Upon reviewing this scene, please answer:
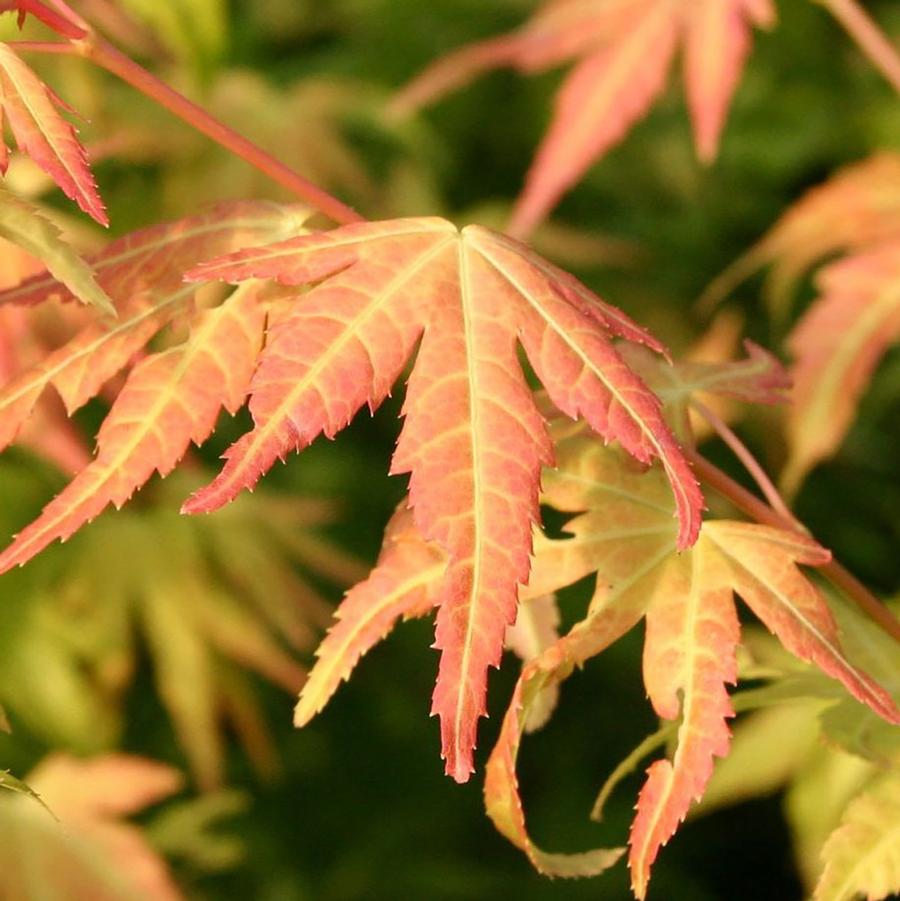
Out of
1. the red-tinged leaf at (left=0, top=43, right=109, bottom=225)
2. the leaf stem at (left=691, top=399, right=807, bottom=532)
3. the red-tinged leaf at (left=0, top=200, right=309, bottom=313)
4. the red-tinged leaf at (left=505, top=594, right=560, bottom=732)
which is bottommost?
the red-tinged leaf at (left=505, top=594, right=560, bottom=732)

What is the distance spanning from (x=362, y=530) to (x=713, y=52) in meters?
0.93

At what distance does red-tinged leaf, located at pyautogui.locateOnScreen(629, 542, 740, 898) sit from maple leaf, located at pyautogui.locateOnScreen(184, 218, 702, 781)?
0.09 meters

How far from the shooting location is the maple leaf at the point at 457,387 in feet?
1.87

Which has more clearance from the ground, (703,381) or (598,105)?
(598,105)

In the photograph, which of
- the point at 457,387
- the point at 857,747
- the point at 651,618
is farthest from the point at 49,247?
the point at 857,747

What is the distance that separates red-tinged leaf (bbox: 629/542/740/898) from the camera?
61 centimetres

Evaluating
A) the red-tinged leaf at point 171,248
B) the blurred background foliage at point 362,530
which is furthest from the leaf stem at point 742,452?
the blurred background foliage at point 362,530

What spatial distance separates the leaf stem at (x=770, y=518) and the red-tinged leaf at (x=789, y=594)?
0.06 ft

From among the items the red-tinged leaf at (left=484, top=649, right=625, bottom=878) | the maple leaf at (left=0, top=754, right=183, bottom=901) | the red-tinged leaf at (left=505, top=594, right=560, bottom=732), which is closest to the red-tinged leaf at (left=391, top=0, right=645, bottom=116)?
the maple leaf at (left=0, top=754, right=183, bottom=901)


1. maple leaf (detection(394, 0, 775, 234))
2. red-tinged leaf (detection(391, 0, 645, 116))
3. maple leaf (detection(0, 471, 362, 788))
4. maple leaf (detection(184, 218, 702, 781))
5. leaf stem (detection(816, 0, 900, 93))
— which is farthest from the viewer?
maple leaf (detection(0, 471, 362, 788))

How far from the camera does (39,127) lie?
0.60m

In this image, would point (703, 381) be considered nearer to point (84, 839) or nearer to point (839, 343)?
point (839, 343)

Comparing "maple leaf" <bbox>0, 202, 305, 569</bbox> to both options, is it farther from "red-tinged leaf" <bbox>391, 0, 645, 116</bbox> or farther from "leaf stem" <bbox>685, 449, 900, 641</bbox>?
"red-tinged leaf" <bbox>391, 0, 645, 116</bbox>

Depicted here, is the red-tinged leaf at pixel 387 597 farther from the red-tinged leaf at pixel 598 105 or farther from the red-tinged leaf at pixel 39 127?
the red-tinged leaf at pixel 598 105
